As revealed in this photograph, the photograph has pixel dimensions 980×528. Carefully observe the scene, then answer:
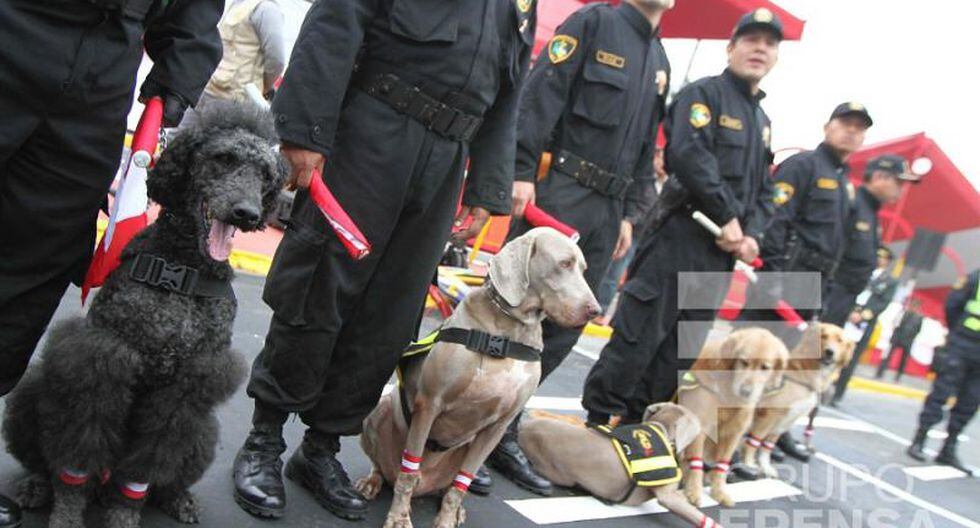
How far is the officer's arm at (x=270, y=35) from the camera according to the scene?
4660mm

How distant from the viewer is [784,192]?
569 centimetres

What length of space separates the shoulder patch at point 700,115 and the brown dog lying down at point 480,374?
5.84 ft

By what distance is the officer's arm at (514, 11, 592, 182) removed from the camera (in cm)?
363

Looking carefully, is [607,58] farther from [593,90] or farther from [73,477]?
[73,477]

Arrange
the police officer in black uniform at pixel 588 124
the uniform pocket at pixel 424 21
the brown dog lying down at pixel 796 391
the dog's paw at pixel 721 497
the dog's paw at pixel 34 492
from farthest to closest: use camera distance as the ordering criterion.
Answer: the brown dog lying down at pixel 796 391 < the dog's paw at pixel 721 497 < the police officer in black uniform at pixel 588 124 < the uniform pocket at pixel 424 21 < the dog's paw at pixel 34 492

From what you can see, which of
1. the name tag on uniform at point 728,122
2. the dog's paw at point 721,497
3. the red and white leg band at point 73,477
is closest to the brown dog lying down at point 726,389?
the dog's paw at point 721,497

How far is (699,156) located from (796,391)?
1.93 metres

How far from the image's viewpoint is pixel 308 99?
7.90 ft

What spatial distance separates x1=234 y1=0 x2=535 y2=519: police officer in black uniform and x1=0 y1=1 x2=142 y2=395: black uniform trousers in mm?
552

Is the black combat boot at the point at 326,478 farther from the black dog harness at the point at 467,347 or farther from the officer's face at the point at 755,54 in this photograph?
the officer's face at the point at 755,54

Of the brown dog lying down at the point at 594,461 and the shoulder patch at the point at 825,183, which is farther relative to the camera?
the shoulder patch at the point at 825,183

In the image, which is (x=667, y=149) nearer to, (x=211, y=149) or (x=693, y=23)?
(x=211, y=149)

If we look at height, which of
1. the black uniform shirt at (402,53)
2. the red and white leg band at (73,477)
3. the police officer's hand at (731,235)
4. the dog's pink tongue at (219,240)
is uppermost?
the black uniform shirt at (402,53)

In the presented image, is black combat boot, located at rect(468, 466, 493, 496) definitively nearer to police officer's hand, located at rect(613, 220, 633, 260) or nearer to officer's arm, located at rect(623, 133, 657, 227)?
police officer's hand, located at rect(613, 220, 633, 260)
